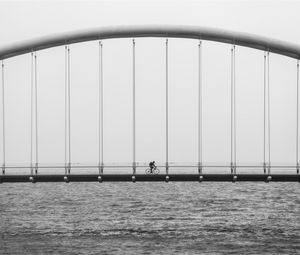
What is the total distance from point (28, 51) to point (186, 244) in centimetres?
1644

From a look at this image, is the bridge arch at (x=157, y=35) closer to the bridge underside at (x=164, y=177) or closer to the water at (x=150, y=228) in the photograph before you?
the bridge underside at (x=164, y=177)

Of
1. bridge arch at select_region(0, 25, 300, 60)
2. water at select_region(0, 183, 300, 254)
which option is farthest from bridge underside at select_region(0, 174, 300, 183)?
bridge arch at select_region(0, 25, 300, 60)

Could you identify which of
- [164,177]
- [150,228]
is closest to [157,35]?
[164,177]

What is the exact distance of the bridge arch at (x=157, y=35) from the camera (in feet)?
148

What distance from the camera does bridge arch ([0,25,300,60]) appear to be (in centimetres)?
4506

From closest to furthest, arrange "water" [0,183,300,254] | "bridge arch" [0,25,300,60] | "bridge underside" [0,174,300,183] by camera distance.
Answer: "bridge underside" [0,174,300,183]
"bridge arch" [0,25,300,60]
"water" [0,183,300,254]

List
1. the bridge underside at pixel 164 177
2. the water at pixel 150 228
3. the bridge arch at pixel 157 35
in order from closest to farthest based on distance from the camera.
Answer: the bridge underside at pixel 164 177 < the bridge arch at pixel 157 35 < the water at pixel 150 228

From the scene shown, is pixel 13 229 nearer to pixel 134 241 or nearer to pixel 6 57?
pixel 134 241

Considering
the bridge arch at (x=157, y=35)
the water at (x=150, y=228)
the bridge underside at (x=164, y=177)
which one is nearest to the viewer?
the bridge underside at (x=164, y=177)

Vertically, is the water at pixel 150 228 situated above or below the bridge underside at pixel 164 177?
below

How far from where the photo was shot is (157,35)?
46.5m

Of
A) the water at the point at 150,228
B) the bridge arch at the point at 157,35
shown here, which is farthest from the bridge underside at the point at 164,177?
the bridge arch at the point at 157,35

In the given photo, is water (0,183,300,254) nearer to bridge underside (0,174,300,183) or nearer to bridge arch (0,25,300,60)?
bridge underside (0,174,300,183)

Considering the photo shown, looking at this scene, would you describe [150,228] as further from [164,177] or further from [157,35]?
[157,35]
